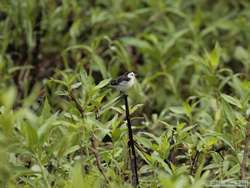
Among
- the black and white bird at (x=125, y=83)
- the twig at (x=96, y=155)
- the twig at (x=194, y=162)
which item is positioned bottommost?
the twig at (x=194, y=162)

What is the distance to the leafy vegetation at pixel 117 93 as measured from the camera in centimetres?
197

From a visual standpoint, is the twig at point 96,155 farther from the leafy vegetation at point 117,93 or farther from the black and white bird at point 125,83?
the black and white bird at point 125,83

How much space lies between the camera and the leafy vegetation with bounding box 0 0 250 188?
6.45 ft

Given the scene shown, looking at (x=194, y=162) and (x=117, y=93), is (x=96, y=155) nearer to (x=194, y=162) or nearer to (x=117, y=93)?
(x=194, y=162)

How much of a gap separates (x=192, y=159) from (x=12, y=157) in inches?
23.2

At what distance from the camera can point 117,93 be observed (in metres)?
2.96

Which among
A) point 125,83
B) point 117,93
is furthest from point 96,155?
point 117,93

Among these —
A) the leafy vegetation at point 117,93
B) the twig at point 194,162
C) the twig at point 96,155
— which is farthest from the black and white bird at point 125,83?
the twig at point 194,162

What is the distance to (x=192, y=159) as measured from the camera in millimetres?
2117

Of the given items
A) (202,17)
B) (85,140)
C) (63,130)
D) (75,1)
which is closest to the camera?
(85,140)

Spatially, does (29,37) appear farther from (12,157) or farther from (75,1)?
(12,157)

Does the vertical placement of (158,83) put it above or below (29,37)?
below

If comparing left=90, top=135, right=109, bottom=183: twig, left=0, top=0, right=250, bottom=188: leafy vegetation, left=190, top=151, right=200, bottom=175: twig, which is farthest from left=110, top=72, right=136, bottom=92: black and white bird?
left=190, top=151, right=200, bottom=175: twig

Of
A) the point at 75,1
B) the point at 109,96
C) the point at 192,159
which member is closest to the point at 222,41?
the point at 75,1
